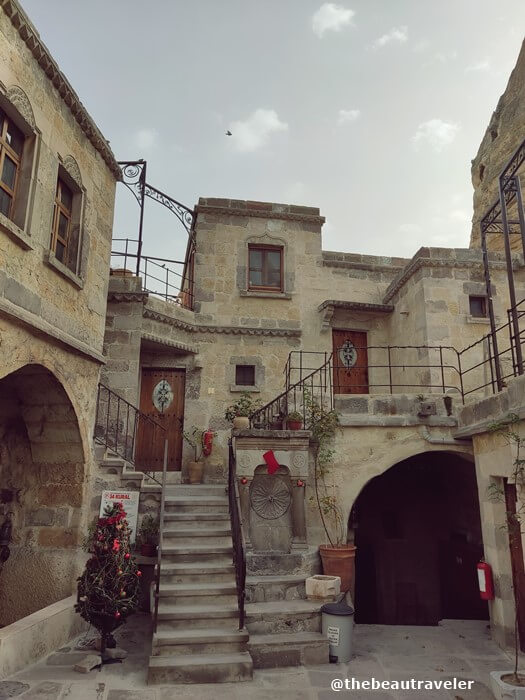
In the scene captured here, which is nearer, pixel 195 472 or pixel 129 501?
pixel 129 501

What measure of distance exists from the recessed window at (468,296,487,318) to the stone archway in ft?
27.9

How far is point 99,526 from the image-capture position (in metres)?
5.68

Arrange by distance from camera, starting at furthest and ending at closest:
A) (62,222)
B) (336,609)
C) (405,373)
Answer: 1. (405,373)
2. (62,222)
3. (336,609)

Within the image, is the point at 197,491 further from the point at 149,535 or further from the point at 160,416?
the point at 160,416

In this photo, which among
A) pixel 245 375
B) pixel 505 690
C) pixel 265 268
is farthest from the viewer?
pixel 265 268

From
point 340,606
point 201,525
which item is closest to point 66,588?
point 201,525

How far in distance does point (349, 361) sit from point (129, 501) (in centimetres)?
657

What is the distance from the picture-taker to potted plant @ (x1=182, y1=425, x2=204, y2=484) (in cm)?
969

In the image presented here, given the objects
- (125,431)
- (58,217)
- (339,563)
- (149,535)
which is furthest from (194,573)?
(58,217)

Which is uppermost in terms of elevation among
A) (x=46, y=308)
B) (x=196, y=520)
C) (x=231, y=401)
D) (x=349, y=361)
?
(x=349, y=361)

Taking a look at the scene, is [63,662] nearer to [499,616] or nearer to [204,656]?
[204,656]

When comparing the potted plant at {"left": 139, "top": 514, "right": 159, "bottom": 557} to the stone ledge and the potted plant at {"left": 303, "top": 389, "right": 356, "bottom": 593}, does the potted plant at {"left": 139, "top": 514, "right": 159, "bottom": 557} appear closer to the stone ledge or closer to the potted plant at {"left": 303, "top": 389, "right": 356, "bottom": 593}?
the potted plant at {"left": 303, "top": 389, "right": 356, "bottom": 593}

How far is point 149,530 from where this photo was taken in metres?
7.36

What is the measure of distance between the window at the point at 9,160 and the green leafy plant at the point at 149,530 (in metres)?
4.75
